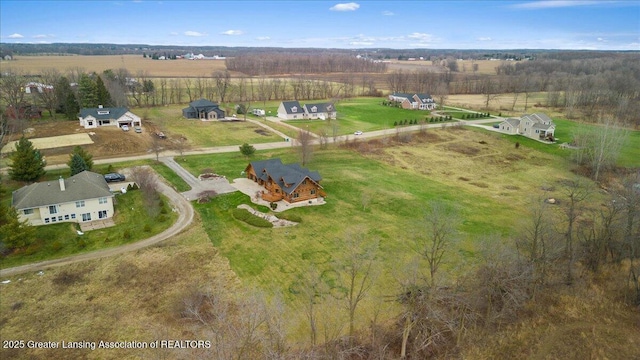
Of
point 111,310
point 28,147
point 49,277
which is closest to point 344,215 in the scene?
point 111,310

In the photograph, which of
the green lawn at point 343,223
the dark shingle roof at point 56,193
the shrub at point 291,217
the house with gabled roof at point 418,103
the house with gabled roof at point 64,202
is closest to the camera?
the green lawn at point 343,223

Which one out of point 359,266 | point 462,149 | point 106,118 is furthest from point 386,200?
point 106,118

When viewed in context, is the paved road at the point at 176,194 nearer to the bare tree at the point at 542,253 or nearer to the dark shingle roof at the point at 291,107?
the dark shingle roof at the point at 291,107

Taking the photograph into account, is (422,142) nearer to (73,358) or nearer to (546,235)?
(546,235)

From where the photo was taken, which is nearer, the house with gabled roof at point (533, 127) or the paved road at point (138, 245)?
the paved road at point (138, 245)

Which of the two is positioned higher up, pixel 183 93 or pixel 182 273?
pixel 183 93

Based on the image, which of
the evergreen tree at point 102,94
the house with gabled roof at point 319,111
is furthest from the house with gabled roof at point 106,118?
the house with gabled roof at point 319,111
